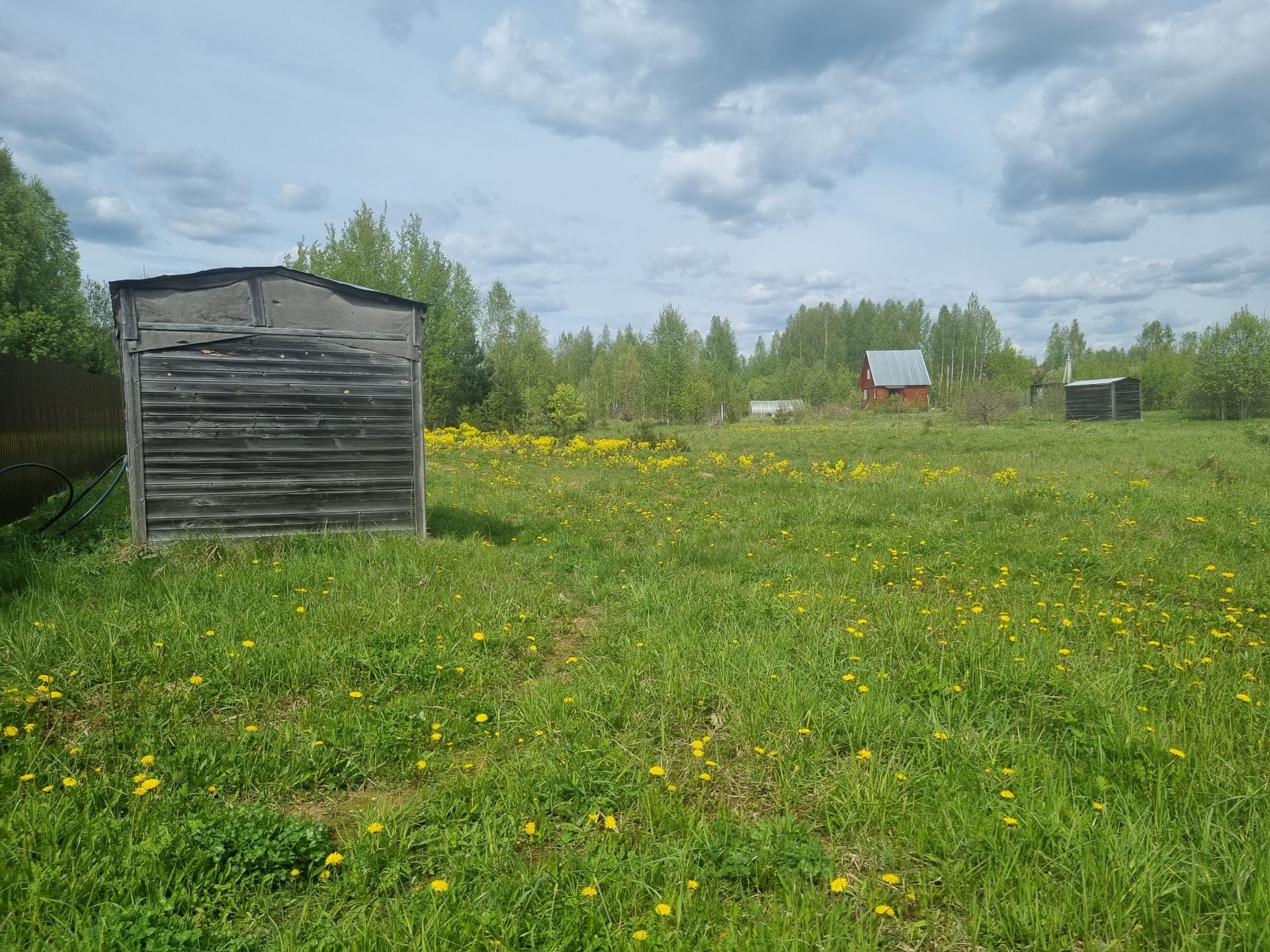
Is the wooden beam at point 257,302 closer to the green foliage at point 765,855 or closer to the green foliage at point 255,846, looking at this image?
the green foliage at point 255,846

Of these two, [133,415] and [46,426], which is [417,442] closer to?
[133,415]

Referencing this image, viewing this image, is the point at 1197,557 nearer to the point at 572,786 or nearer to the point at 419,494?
the point at 572,786

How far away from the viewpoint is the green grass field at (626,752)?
2.59 meters

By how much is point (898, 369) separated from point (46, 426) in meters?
60.1

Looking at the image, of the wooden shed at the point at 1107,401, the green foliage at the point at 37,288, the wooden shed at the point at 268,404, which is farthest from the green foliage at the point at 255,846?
the wooden shed at the point at 1107,401

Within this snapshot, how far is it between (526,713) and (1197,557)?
7.64 m

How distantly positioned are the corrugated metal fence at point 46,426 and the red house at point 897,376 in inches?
2129

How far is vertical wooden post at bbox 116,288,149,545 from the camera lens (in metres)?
7.52

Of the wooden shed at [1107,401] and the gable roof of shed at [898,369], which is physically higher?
the gable roof of shed at [898,369]

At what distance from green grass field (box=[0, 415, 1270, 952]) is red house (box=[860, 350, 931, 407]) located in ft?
183

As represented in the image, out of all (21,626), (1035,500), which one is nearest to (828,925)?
(21,626)

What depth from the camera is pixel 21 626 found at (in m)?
4.64

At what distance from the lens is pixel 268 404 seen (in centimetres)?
817

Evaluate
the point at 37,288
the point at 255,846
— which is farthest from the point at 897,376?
the point at 255,846
